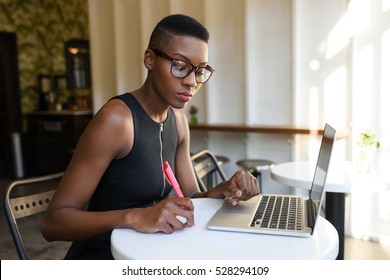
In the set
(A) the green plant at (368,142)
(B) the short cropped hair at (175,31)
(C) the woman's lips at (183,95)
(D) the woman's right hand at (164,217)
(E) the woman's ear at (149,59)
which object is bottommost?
(D) the woman's right hand at (164,217)

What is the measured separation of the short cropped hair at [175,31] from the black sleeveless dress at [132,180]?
21cm

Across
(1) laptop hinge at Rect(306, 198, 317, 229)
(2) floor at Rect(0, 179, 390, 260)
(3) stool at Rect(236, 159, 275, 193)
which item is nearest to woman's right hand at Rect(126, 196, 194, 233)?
(1) laptop hinge at Rect(306, 198, 317, 229)

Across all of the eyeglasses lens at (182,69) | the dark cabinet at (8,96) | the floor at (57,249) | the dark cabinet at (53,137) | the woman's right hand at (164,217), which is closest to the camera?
the woman's right hand at (164,217)

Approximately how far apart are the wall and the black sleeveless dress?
524 centimetres

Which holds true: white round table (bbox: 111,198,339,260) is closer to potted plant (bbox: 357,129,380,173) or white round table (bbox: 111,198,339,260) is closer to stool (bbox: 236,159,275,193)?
potted plant (bbox: 357,129,380,173)

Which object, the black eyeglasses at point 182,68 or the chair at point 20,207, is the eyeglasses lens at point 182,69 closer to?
A: the black eyeglasses at point 182,68

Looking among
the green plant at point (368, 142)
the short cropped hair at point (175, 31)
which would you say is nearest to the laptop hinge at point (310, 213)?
the short cropped hair at point (175, 31)

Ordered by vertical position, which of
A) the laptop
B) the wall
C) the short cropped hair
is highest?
the wall

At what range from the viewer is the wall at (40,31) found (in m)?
5.98

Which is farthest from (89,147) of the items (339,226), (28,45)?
(28,45)

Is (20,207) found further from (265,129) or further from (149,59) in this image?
(265,129)

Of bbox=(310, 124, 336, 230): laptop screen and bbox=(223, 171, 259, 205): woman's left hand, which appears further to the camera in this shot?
bbox=(223, 171, 259, 205): woman's left hand

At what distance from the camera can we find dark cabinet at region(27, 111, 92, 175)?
16.8ft
